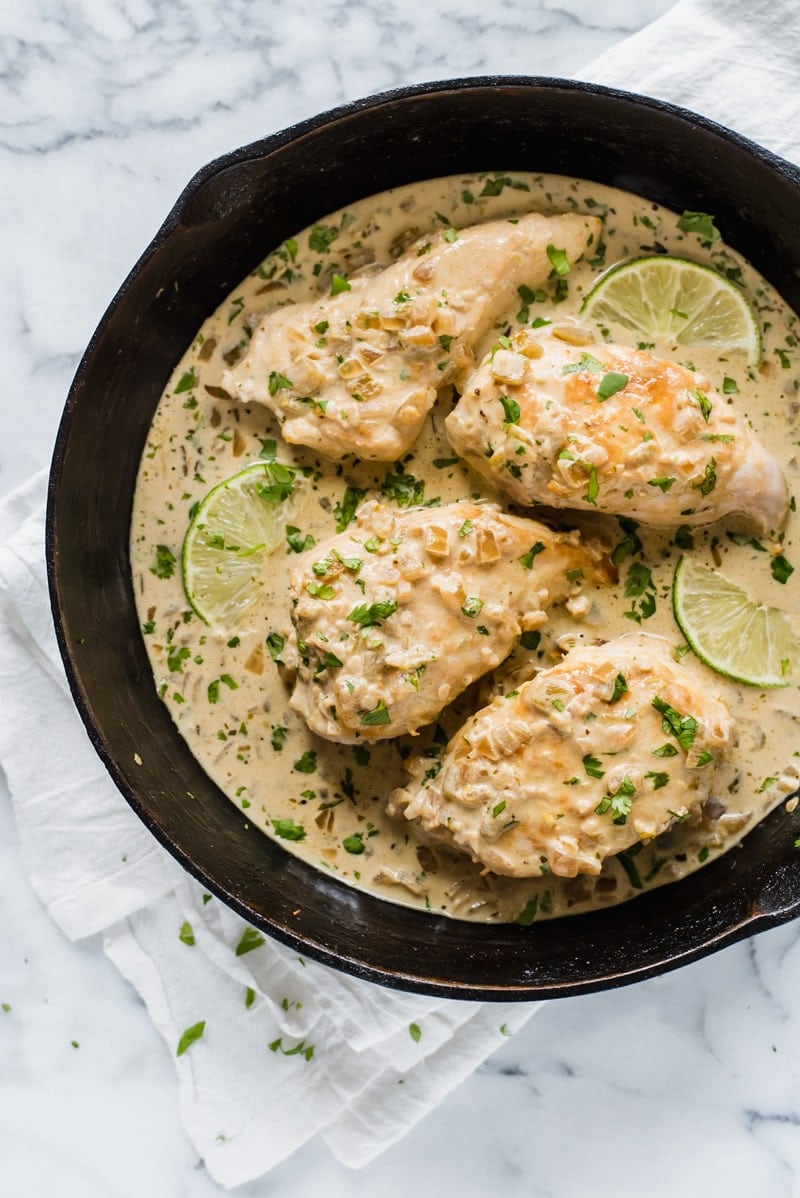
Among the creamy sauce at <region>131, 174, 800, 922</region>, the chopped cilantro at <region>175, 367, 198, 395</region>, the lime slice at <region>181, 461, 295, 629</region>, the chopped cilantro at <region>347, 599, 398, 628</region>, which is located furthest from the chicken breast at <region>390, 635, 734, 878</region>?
the chopped cilantro at <region>175, 367, 198, 395</region>

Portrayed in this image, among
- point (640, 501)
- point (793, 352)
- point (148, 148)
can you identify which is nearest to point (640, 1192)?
point (640, 501)

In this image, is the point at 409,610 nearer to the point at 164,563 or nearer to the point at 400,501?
the point at 400,501

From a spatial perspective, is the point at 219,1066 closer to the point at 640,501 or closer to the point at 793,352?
the point at 640,501

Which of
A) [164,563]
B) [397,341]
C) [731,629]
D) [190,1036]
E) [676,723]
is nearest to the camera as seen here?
[676,723]

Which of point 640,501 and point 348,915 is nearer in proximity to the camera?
point 640,501

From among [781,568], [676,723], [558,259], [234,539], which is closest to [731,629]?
[781,568]

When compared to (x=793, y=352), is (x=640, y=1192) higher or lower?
lower
